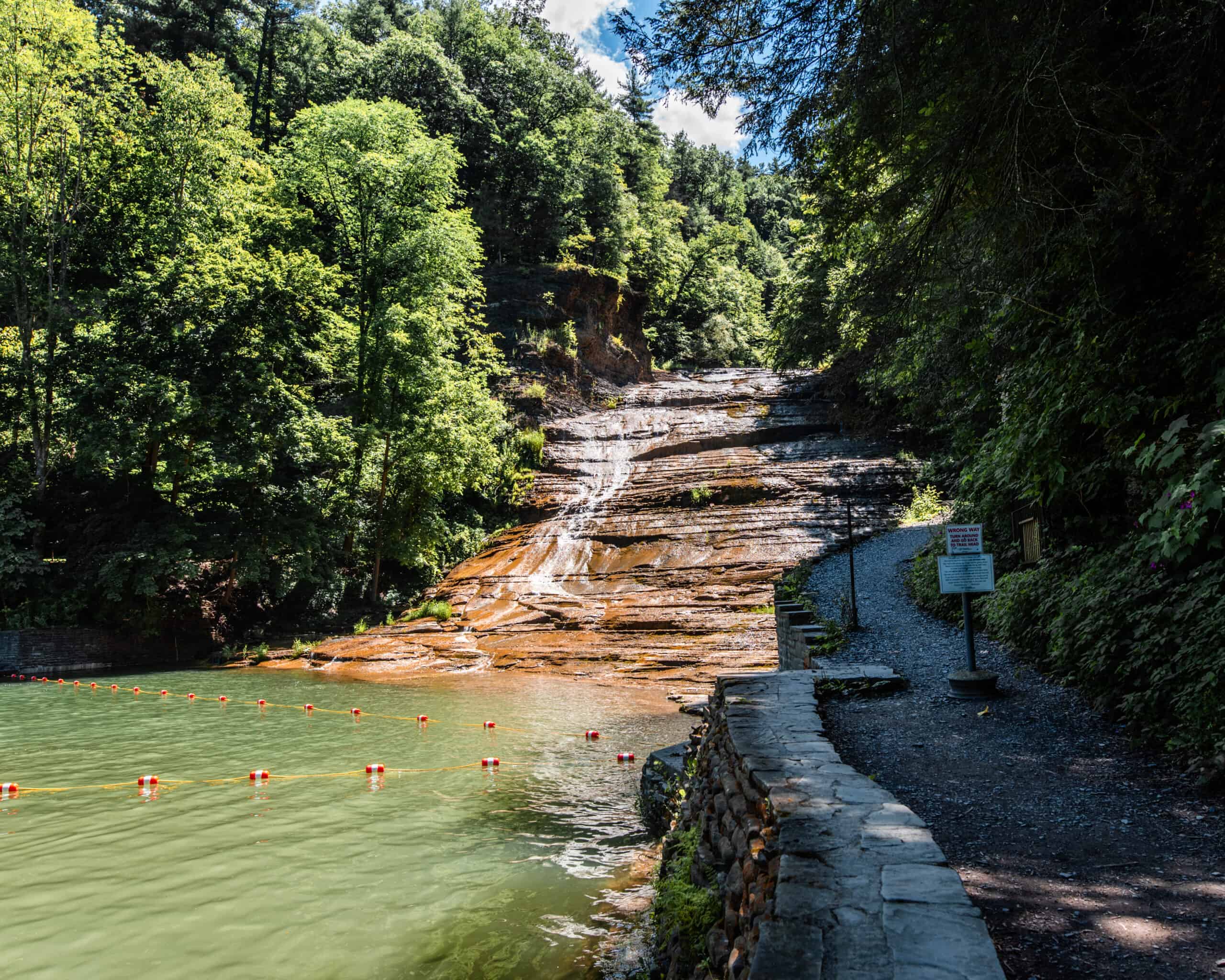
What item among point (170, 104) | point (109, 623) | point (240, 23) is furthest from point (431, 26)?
point (109, 623)

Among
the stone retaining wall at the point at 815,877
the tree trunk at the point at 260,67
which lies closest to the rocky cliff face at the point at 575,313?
the tree trunk at the point at 260,67

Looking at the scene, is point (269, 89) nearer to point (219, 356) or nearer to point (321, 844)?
point (219, 356)

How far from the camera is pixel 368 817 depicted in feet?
22.8

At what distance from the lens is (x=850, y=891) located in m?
2.56

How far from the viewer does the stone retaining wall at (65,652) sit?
53.6 ft

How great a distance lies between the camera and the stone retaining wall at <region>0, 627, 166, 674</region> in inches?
643

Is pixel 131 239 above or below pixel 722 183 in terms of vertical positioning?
below

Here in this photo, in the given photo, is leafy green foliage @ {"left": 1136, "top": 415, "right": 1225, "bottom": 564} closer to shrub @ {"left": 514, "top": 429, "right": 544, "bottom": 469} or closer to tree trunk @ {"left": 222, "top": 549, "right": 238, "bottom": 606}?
tree trunk @ {"left": 222, "top": 549, "right": 238, "bottom": 606}

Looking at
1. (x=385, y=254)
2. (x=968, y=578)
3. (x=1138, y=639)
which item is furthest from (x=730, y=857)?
(x=385, y=254)

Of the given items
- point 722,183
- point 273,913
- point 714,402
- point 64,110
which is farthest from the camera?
point 722,183

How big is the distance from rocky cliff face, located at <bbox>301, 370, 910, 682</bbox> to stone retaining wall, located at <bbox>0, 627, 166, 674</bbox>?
199 inches

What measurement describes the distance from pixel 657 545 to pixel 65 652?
1413cm

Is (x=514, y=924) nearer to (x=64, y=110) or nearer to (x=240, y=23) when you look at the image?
(x=64, y=110)

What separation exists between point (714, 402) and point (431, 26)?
1206 inches
